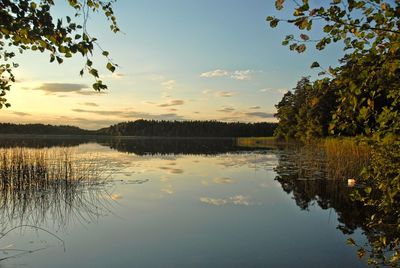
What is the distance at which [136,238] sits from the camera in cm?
864

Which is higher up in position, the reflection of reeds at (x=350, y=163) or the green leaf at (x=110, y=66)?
the green leaf at (x=110, y=66)

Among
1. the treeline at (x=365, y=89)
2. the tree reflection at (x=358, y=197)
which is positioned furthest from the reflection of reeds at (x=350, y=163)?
the treeline at (x=365, y=89)

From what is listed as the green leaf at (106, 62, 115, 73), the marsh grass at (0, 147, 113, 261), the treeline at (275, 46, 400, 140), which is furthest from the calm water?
the green leaf at (106, 62, 115, 73)

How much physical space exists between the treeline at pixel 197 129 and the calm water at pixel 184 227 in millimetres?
125809

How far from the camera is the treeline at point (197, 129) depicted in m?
144

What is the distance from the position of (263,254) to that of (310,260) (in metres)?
0.97

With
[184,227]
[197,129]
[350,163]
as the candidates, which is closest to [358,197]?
[184,227]

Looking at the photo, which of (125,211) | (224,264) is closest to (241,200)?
(125,211)

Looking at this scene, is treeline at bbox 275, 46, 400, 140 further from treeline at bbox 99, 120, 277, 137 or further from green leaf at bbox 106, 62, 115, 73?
treeline at bbox 99, 120, 277, 137

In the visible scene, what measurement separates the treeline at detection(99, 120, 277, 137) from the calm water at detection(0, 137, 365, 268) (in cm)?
12581

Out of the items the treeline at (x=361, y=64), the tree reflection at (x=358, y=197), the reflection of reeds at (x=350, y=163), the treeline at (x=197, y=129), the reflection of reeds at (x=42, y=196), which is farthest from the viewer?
the treeline at (x=197, y=129)

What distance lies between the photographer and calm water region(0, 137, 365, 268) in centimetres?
727

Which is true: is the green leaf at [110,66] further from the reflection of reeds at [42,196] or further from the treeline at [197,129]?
the treeline at [197,129]

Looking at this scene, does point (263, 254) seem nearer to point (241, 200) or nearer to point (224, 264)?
point (224, 264)
